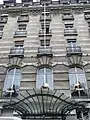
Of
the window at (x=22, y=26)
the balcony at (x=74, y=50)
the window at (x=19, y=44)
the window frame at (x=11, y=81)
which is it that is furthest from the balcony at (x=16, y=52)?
the balcony at (x=74, y=50)

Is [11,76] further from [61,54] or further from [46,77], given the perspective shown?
[61,54]

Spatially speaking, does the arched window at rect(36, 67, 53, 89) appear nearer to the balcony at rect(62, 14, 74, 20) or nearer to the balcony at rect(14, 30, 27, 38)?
the balcony at rect(14, 30, 27, 38)

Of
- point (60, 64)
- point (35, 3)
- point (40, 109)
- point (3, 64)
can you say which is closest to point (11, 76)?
point (3, 64)

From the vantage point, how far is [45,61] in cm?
1245

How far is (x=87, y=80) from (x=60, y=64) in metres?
2.21

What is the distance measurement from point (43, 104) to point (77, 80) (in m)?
4.13

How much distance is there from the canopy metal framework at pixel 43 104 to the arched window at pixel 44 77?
2963 millimetres

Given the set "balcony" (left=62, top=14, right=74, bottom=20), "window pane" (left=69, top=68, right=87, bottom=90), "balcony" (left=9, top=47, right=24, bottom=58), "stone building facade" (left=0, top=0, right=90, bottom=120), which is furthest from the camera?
"balcony" (left=62, top=14, right=74, bottom=20)

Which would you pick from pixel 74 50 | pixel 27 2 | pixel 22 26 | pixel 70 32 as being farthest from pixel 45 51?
pixel 27 2

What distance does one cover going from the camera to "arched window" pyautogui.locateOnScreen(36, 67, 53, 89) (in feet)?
37.2

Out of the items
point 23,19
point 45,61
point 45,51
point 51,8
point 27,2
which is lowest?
point 45,61

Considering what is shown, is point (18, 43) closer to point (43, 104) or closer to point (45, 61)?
point (45, 61)

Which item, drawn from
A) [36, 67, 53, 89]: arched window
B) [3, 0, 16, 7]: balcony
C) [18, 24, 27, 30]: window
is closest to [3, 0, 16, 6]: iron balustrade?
[3, 0, 16, 7]: balcony

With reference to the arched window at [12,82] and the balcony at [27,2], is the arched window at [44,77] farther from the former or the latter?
the balcony at [27,2]
